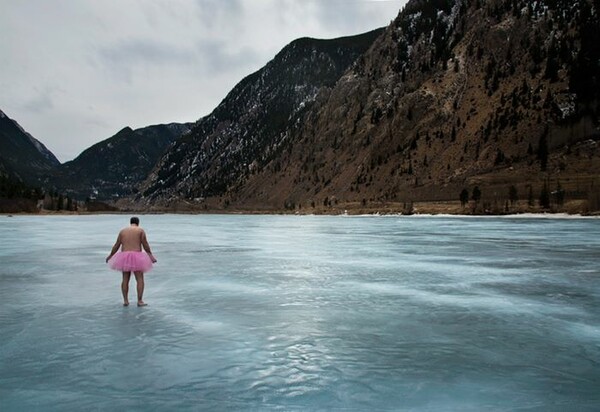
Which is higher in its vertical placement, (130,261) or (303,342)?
(130,261)

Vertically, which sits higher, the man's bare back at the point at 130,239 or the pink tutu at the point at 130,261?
the man's bare back at the point at 130,239

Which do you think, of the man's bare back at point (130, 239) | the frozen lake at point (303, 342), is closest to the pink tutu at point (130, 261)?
the man's bare back at point (130, 239)

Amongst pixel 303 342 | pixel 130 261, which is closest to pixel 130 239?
pixel 130 261

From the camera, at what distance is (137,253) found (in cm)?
1418

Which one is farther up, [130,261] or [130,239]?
[130,239]

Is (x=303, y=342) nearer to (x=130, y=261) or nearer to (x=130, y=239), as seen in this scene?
(x=130, y=261)

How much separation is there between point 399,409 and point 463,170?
581ft

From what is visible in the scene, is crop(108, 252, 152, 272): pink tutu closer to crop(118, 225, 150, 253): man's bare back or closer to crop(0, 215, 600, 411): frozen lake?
crop(118, 225, 150, 253): man's bare back

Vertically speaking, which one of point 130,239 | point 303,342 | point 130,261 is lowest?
point 303,342

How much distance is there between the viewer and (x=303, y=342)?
35.0 ft

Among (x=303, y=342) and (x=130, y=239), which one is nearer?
(x=303, y=342)

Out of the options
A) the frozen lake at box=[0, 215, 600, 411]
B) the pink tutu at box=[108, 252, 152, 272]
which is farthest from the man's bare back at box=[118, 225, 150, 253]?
the frozen lake at box=[0, 215, 600, 411]

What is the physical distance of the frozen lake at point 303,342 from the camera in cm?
752

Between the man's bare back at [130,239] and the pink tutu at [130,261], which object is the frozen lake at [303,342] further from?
the man's bare back at [130,239]
